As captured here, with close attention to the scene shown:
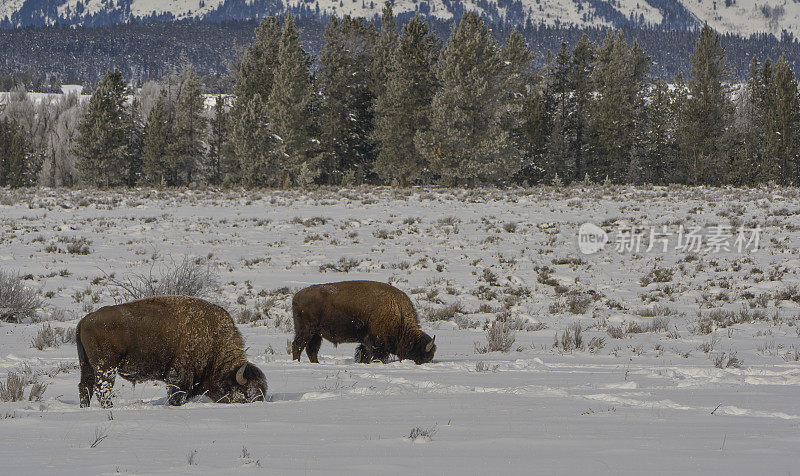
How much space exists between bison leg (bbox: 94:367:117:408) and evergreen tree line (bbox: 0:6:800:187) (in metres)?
35.9

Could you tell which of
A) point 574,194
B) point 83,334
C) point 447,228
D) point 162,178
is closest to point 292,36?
point 162,178

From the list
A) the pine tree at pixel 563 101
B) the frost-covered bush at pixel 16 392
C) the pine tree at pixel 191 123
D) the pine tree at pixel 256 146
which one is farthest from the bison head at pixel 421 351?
the pine tree at pixel 191 123

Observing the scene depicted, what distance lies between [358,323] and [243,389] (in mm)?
2598

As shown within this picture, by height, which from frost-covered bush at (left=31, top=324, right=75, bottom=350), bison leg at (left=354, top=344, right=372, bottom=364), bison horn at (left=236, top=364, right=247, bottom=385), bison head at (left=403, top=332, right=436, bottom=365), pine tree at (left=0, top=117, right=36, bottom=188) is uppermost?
bison horn at (left=236, top=364, right=247, bottom=385)

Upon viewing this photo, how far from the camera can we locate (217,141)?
60500mm

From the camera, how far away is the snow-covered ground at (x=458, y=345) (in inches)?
131

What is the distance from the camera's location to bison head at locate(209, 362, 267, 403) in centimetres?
527

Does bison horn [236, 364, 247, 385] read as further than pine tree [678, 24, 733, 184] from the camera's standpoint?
No

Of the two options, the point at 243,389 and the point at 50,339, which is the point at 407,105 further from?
the point at 243,389

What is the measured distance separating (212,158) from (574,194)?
1459 inches

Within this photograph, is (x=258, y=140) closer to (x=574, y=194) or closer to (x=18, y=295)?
(x=574, y=194)

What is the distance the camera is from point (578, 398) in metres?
5.33

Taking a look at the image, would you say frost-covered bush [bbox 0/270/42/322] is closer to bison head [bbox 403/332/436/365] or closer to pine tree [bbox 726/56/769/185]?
bison head [bbox 403/332/436/365]

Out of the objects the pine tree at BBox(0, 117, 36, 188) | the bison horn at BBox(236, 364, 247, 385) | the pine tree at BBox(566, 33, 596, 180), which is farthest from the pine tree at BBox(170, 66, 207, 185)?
the bison horn at BBox(236, 364, 247, 385)
